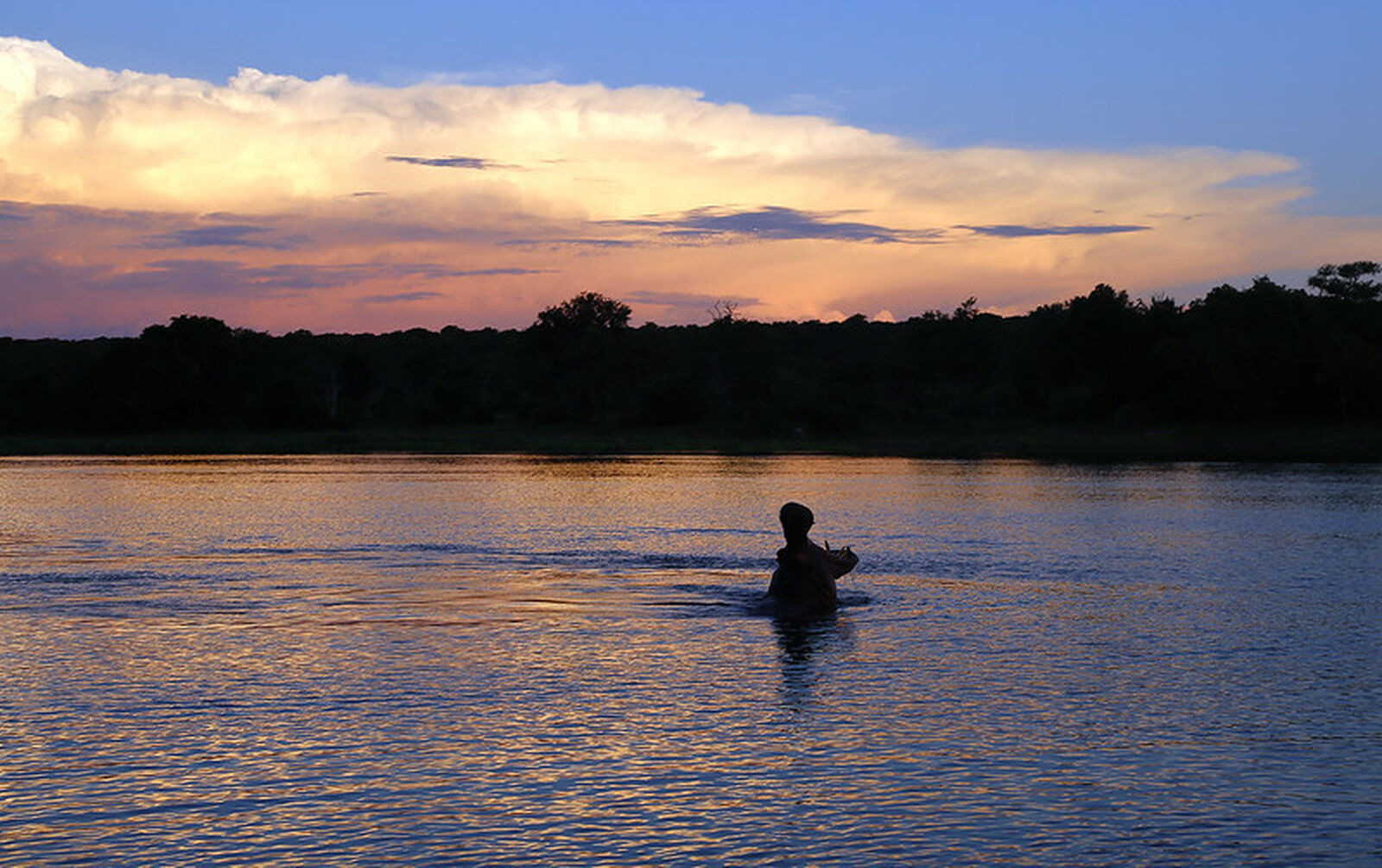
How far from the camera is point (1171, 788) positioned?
13.3 m

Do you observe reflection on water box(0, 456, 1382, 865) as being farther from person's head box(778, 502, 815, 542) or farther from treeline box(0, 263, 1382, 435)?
treeline box(0, 263, 1382, 435)

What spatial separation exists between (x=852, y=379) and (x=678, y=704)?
12066 cm

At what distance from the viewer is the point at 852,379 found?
136750mm

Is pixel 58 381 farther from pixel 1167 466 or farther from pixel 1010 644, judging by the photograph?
pixel 1010 644

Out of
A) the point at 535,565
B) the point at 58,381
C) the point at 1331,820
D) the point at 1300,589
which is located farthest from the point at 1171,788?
the point at 58,381

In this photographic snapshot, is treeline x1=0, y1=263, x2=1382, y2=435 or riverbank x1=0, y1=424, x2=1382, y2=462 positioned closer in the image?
riverbank x1=0, y1=424, x2=1382, y2=462

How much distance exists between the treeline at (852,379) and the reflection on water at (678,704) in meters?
74.8

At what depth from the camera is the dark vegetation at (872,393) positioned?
107875 millimetres

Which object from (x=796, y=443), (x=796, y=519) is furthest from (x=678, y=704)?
(x=796, y=443)

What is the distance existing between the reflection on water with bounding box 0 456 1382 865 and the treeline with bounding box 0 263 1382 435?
245ft

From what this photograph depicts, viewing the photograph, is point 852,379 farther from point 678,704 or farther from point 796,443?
point 678,704

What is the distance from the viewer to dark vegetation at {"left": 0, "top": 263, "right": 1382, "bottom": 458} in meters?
108

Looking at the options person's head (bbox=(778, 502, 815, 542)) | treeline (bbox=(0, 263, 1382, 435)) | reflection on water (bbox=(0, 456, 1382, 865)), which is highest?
treeline (bbox=(0, 263, 1382, 435))

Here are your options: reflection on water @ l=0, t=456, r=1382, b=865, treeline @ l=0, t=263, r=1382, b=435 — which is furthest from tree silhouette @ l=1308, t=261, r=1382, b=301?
reflection on water @ l=0, t=456, r=1382, b=865
